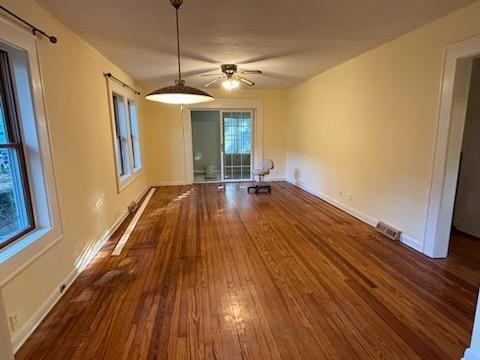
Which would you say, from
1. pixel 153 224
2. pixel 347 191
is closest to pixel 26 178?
pixel 153 224

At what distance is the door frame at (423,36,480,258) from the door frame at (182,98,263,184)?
15.1ft

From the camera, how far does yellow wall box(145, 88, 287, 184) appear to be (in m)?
6.46

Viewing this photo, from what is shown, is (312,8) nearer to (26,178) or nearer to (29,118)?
(29,118)

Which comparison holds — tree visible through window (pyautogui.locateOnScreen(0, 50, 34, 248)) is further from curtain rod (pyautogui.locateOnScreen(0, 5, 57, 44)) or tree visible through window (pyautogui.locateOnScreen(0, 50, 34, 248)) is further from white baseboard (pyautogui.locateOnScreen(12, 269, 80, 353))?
white baseboard (pyautogui.locateOnScreen(12, 269, 80, 353))

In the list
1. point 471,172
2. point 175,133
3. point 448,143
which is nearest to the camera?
point 448,143

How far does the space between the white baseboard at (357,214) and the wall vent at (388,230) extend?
0.19 ft

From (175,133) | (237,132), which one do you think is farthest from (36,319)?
(237,132)

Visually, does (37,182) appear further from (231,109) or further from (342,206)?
(231,109)

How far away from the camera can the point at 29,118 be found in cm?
202

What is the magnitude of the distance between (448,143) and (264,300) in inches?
90.7

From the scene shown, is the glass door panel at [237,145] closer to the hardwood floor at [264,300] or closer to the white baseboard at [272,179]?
the white baseboard at [272,179]

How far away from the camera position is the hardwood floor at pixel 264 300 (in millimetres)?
1723

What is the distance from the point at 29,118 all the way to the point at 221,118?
5.06 metres

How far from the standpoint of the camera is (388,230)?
3422 millimetres
